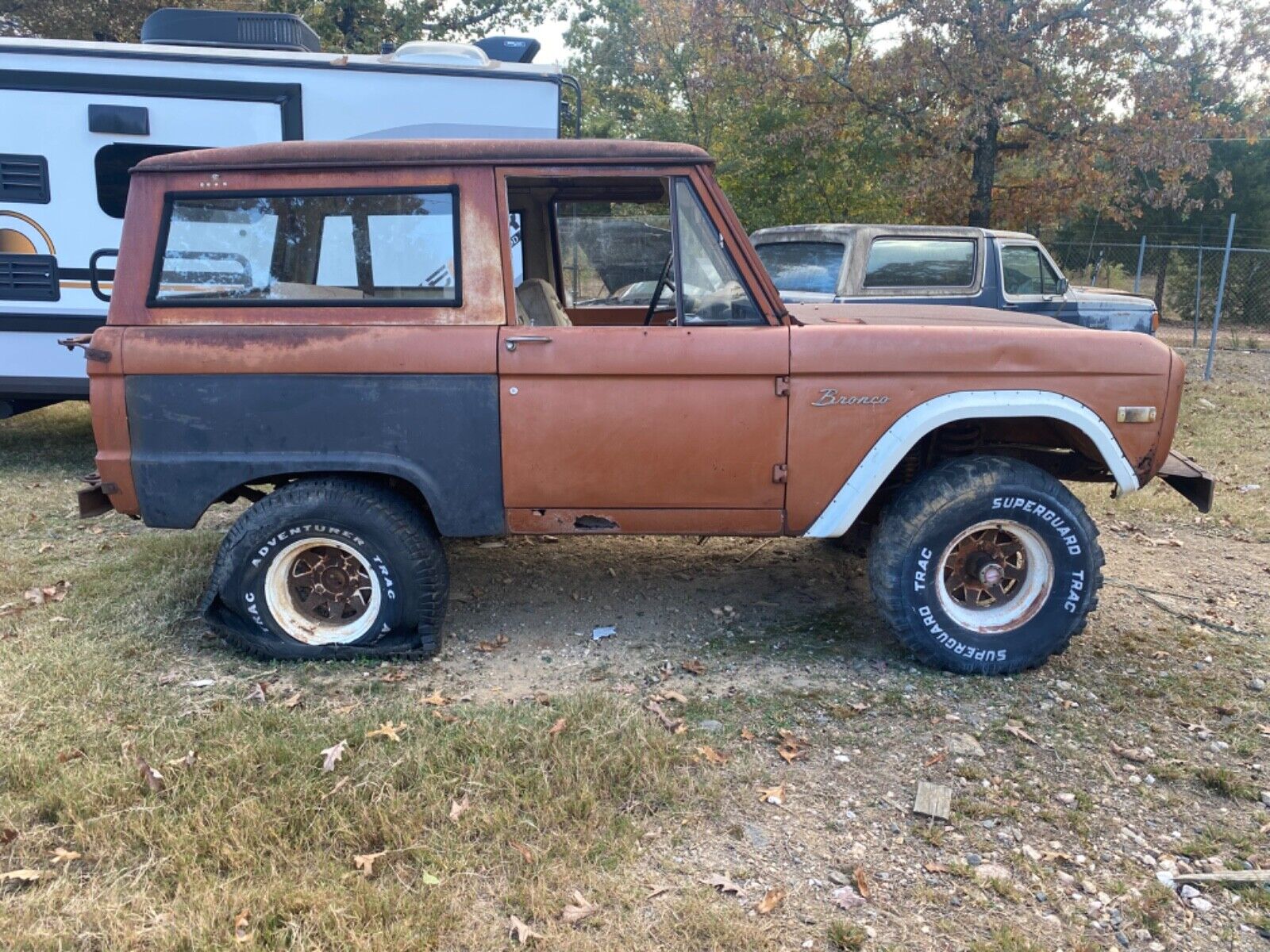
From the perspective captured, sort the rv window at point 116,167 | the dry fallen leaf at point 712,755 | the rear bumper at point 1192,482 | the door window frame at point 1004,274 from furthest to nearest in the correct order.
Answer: the door window frame at point 1004,274, the rv window at point 116,167, the rear bumper at point 1192,482, the dry fallen leaf at point 712,755

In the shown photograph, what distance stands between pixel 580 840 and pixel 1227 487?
622 cm

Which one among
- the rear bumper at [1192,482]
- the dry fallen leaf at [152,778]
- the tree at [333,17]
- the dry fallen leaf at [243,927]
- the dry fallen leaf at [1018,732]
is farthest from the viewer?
the tree at [333,17]

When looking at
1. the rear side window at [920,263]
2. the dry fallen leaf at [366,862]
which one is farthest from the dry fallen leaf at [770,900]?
the rear side window at [920,263]

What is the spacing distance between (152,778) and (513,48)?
6098 millimetres

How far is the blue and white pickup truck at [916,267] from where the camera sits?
830cm

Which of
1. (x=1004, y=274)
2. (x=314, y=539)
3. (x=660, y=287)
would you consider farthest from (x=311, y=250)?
(x=1004, y=274)

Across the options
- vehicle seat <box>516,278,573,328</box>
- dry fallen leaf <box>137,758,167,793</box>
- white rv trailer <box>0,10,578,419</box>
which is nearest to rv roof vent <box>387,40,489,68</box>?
white rv trailer <box>0,10,578,419</box>

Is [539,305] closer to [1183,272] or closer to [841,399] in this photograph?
[841,399]

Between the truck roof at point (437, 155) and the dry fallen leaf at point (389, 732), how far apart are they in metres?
2.17

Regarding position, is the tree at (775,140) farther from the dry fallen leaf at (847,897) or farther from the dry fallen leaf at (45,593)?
the dry fallen leaf at (847,897)

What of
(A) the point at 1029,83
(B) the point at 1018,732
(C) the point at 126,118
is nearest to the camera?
(B) the point at 1018,732

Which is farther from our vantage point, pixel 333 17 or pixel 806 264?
pixel 333 17

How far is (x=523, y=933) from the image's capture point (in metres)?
2.52

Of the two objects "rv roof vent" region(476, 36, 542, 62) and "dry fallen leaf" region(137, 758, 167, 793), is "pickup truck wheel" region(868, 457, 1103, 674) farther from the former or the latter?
"rv roof vent" region(476, 36, 542, 62)
